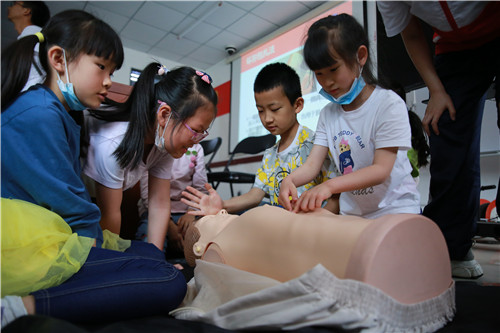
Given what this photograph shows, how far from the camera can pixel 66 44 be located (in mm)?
847

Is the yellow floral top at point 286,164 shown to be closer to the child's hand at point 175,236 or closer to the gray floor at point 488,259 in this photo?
the child's hand at point 175,236

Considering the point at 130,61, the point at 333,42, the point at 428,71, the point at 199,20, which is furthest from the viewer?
the point at 130,61

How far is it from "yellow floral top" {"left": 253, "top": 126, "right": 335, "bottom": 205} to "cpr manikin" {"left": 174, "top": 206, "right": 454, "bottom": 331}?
692 mm

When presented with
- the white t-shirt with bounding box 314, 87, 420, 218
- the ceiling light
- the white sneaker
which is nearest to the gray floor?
the white sneaker

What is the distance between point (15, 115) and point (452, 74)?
123 centimetres

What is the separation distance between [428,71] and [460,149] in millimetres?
276

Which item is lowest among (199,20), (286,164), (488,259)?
(488,259)

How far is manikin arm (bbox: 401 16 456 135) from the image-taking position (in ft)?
3.49

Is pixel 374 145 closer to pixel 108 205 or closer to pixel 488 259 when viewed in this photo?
pixel 108 205

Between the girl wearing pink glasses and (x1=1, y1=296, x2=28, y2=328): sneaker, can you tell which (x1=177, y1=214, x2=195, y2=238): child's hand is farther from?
(x1=1, y1=296, x2=28, y2=328): sneaker

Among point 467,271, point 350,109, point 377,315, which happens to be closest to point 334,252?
point 377,315

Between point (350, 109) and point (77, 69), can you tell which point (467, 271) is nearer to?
point (350, 109)

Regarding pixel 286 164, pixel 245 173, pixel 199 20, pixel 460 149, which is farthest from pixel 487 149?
pixel 199 20

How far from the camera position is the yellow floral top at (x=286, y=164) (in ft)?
4.43
